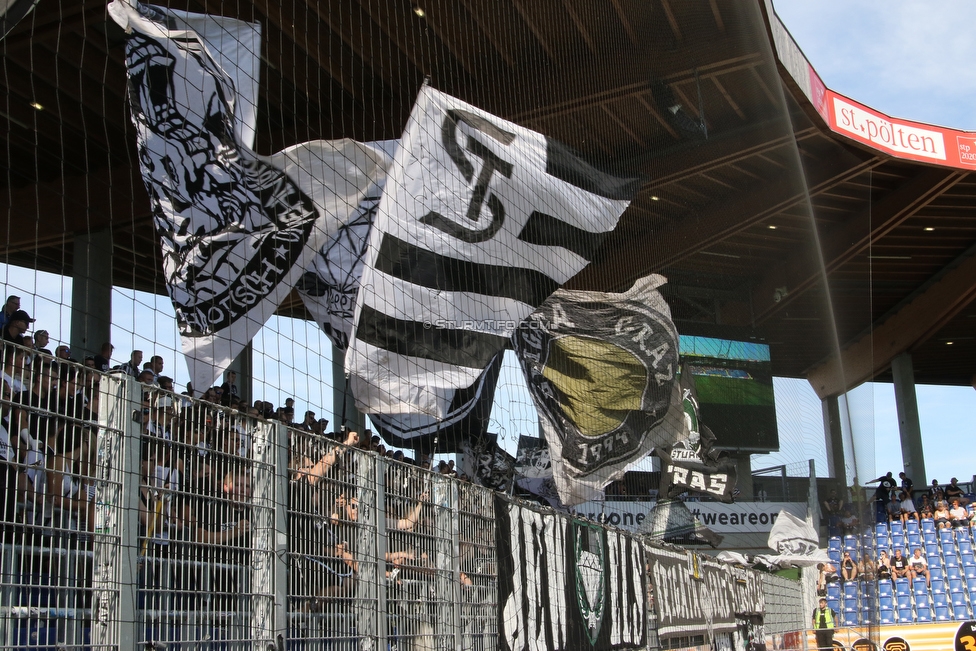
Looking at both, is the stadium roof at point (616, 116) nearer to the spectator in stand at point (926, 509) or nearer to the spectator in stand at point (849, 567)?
the spectator in stand at point (849, 567)

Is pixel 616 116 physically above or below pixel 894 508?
above

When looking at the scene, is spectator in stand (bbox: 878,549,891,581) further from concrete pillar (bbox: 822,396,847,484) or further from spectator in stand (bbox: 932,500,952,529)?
concrete pillar (bbox: 822,396,847,484)

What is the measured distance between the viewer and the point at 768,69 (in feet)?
37.0

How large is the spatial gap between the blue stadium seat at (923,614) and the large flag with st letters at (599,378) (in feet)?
37.4

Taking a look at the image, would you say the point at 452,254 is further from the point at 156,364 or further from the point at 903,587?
the point at 903,587

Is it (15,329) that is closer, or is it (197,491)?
(197,491)

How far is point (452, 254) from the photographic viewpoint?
7035 mm

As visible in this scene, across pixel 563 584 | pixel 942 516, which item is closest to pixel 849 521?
pixel 563 584

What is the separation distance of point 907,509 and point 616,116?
52.3ft

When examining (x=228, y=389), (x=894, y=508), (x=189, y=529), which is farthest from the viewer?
(x=894, y=508)

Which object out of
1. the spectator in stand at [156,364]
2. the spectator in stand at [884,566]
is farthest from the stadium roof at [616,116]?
the spectator in stand at [884,566]

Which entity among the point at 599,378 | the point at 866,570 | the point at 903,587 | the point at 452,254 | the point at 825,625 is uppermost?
the point at 452,254

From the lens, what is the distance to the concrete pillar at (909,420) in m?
29.1

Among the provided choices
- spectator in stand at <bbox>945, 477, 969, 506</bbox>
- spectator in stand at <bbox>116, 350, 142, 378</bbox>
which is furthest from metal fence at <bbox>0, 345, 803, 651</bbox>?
spectator in stand at <bbox>945, 477, 969, 506</bbox>
